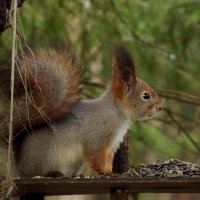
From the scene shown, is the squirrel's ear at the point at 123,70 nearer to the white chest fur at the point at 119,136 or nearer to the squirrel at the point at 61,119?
the squirrel at the point at 61,119

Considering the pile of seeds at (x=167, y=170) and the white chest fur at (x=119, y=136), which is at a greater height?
the white chest fur at (x=119, y=136)

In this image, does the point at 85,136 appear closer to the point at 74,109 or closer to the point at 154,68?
the point at 74,109

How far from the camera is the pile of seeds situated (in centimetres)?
344

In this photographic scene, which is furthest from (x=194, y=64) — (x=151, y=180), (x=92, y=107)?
(x=151, y=180)

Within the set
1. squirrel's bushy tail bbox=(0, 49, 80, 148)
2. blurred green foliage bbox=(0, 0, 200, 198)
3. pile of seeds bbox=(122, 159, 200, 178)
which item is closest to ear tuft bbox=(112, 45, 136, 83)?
squirrel's bushy tail bbox=(0, 49, 80, 148)

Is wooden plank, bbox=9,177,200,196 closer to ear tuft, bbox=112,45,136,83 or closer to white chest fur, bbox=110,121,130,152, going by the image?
white chest fur, bbox=110,121,130,152

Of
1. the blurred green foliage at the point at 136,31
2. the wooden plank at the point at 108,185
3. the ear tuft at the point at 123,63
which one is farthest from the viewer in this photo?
the blurred green foliage at the point at 136,31

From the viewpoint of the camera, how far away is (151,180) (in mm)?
3264

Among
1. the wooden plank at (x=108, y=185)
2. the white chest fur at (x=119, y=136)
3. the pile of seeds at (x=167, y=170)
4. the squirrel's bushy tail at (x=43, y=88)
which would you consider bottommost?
the wooden plank at (x=108, y=185)

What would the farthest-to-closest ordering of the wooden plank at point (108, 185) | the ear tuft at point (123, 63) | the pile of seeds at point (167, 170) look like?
the ear tuft at point (123, 63) < the pile of seeds at point (167, 170) < the wooden plank at point (108, 185)

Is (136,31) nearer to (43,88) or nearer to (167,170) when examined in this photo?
(43,88)

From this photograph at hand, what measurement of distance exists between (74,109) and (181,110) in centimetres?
654

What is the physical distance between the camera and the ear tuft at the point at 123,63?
4160mm

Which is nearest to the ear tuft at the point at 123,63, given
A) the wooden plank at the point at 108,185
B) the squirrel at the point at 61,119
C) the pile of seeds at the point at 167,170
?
the squirrel at the point at 61,119
